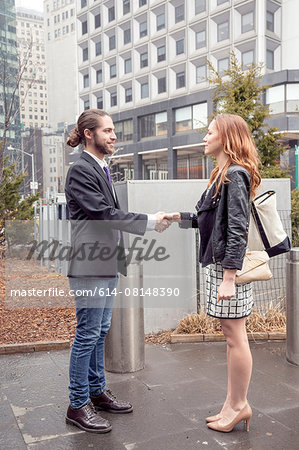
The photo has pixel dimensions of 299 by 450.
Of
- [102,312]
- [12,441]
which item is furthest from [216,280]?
[12,441]

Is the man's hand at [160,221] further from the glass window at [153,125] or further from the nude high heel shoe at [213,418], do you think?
the glass window at [153,125]

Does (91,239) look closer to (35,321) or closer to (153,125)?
(35,321)

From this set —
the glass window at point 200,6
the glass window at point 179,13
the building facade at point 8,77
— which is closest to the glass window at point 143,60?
the glass window at point 179,13

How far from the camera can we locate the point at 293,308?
16.0 ft

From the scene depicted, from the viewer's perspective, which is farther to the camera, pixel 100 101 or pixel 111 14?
pixel 100 101

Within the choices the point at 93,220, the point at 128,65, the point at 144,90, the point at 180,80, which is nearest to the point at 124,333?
the point at 93,220

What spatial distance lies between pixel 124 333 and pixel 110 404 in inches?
40.3

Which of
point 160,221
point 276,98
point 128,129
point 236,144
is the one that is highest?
point 276,98

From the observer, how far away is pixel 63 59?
108375 mm

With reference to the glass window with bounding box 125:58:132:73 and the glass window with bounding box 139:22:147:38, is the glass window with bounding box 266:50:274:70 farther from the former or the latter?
the glass window with bounding box 125:58:132:73

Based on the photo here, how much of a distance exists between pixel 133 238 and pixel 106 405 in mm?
2549

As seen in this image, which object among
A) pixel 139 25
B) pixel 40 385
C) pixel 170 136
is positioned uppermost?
pixel 139 25

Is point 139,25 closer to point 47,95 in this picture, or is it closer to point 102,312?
point 102,312

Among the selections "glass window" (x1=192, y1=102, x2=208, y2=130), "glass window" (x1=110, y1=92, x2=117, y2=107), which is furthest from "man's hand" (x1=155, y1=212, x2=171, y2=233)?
"glass window" (x1=110, y1=92, x2=117, y2=107)
